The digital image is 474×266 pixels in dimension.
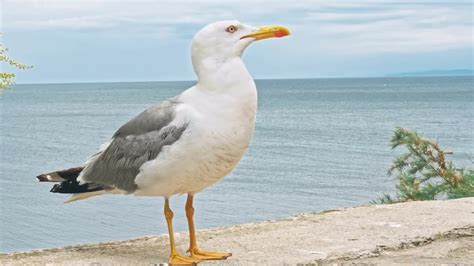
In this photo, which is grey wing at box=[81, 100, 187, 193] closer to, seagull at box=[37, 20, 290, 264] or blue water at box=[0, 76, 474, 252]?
seagull at box=[37, 20, 290, 264]

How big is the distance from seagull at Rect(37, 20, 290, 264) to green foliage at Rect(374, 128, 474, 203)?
447 centimetres

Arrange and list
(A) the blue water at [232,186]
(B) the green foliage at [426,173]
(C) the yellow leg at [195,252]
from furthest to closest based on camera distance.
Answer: (A) the blue water at [232,186] → (B) the green foliage at [426,173] → (C) the yellow leg at [195,252]

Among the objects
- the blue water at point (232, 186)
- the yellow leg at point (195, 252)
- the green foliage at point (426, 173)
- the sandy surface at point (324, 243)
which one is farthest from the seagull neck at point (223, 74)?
the blue water at point (232, 186)

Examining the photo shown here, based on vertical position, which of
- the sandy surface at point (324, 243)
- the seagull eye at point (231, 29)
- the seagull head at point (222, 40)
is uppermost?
the seagull eye at point (231, 29)

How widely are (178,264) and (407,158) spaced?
5107 millimetres

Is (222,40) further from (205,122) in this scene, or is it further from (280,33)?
(205,122)

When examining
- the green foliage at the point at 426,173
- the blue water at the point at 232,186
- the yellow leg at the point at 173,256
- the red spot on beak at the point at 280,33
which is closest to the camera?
the red spot on beak at the point at 280,33

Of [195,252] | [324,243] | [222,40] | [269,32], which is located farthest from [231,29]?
[324,243]

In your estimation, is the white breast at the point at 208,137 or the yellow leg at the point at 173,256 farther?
the yellow leg at the point at 173,256

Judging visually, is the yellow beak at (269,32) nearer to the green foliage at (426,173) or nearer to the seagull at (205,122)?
the seagull at (205,122)

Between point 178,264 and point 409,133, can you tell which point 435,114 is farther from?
point 178,264

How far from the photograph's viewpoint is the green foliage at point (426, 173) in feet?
29.5

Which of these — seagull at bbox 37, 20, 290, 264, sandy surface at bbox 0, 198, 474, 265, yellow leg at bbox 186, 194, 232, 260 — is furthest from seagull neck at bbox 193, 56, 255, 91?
sandy surface at bbox 0, 198, 474, 265

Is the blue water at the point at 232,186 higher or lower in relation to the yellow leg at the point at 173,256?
lower
